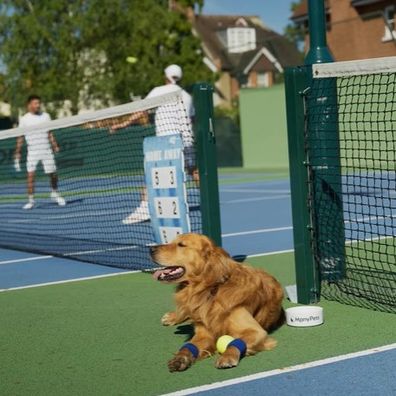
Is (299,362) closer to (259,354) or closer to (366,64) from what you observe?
(259,354)

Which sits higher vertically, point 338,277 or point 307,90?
point 307,90

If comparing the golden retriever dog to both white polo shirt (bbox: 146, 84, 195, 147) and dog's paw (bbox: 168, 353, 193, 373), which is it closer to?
dog's paw (bbox: 168, 353, 193, 373)

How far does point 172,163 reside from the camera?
7.36 meters

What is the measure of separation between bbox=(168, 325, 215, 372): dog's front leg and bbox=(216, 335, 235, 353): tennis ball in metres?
0.07

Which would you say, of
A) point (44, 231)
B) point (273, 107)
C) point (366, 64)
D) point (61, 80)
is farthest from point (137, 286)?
point (61, 80)

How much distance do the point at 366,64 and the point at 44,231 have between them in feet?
25.2

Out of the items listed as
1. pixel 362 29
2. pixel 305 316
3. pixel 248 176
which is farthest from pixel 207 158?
pixel 362 29

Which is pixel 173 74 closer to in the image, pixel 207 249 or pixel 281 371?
pixel 207 249

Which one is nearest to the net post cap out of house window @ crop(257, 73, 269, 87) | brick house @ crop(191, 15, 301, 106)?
brick house @ crop(191, 15, 301, 106)

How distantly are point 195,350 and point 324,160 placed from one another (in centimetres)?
212

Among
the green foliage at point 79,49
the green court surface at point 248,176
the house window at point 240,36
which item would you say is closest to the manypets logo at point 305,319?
the green court surface at point 248,176

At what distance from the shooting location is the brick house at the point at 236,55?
63.2 meters

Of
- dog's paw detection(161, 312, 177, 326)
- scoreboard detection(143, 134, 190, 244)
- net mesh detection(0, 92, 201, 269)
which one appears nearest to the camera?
dog's paw detection(161, 312, 177, 326)

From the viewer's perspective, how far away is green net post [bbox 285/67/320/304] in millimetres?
5988
